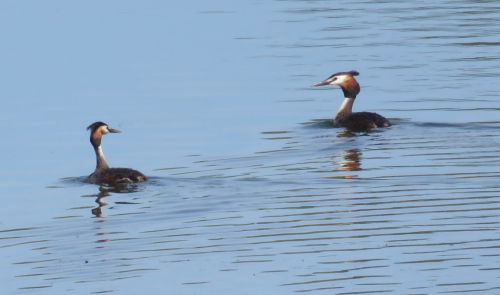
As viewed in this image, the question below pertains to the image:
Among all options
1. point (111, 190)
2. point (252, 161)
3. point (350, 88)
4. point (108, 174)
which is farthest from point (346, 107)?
point (111, 190)

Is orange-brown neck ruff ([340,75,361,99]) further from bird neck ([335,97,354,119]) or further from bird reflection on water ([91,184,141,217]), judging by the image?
bird reflection on water ([91,184,141,217])

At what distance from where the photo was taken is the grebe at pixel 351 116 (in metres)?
17.2

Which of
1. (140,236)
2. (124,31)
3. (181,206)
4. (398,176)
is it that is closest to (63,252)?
(140,236)

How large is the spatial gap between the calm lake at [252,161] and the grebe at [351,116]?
18cm

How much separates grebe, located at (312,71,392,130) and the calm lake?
18cm

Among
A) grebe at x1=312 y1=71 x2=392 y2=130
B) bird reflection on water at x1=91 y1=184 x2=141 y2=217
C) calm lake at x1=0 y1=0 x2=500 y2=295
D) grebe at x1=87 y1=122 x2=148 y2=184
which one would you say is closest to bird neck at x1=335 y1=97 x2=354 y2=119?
grebe at x1=312 y1=71 x2=392 y2=130

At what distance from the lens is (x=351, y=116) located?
1773 centimetres

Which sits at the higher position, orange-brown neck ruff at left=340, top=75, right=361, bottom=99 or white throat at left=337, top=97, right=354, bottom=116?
orange-brown neck ruff at left=340, top=75, right=361, bottom=99

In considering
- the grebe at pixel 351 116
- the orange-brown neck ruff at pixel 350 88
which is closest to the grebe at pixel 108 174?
the grebe at pixel 351 116

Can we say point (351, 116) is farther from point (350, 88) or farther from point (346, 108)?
point (350, 88)

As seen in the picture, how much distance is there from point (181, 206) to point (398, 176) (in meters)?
2.89

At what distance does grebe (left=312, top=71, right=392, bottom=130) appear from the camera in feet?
56.6

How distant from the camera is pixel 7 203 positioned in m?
13.6

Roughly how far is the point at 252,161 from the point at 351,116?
300cm
